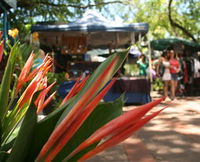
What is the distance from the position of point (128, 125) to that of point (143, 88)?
26.5ft

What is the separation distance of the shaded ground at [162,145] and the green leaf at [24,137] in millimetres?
2660

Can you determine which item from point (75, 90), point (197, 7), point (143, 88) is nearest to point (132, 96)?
point (143, 88)

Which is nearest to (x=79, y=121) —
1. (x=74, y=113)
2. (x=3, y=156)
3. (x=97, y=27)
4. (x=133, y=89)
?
(x=74, y=113)

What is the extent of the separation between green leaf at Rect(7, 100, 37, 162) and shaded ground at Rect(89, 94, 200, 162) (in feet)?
8.73

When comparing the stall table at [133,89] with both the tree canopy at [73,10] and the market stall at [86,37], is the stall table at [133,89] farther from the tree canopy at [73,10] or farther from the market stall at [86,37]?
the tree canopy at [73,10]

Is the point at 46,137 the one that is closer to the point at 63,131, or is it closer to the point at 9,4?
the point at 63,131

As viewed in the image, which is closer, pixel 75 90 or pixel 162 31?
pixel 75 90

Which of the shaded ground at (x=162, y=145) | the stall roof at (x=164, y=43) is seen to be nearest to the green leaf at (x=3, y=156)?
the shaded ground at (x=162, y=145)

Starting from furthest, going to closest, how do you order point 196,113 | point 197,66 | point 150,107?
point 197,66
point 196,113
point 150,107

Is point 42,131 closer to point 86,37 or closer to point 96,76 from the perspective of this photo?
point 96,76

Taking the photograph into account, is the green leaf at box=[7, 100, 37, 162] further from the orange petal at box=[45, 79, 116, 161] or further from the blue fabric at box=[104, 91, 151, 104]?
the blue fabric at box=[104, 91, 151, 104]

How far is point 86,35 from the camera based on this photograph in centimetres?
1037

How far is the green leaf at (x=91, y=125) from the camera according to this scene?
0.73 m

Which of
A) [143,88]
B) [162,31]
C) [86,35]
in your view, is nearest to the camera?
[143,88]
